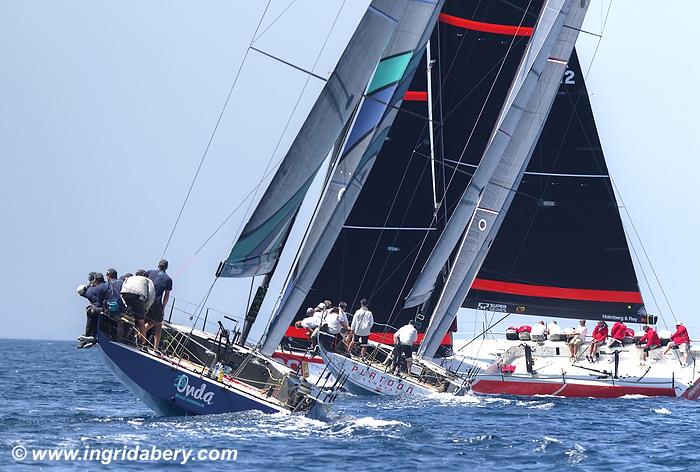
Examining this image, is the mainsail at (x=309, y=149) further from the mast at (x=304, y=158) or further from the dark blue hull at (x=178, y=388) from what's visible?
the dark blue hull at (x=178, y=388)

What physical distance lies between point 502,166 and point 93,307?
13600 mm

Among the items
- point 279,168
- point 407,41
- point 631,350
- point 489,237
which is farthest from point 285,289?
point 631,350

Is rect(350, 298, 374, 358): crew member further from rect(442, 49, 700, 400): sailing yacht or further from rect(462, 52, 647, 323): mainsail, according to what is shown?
rect(462, 52, 647, 323): mainsail

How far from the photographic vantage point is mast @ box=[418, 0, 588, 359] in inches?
1186

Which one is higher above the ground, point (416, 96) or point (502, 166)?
point (416, 96)

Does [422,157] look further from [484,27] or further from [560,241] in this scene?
[560,241]

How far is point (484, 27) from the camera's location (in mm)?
36812

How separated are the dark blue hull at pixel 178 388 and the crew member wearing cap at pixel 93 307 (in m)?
0.35

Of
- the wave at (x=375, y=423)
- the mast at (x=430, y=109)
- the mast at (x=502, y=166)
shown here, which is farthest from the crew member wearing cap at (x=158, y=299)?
the mast at (x=430, y=109)

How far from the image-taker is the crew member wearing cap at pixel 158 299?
20.8 meters

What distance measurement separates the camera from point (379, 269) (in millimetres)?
36281

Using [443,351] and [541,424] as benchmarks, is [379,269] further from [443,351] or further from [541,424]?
[541,424]

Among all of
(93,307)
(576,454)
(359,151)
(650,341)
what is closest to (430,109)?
(650,341)

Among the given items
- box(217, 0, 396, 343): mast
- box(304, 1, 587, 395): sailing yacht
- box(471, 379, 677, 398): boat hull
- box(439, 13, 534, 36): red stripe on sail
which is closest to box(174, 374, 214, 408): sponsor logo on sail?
box(217, 0, 396, 343): mast
